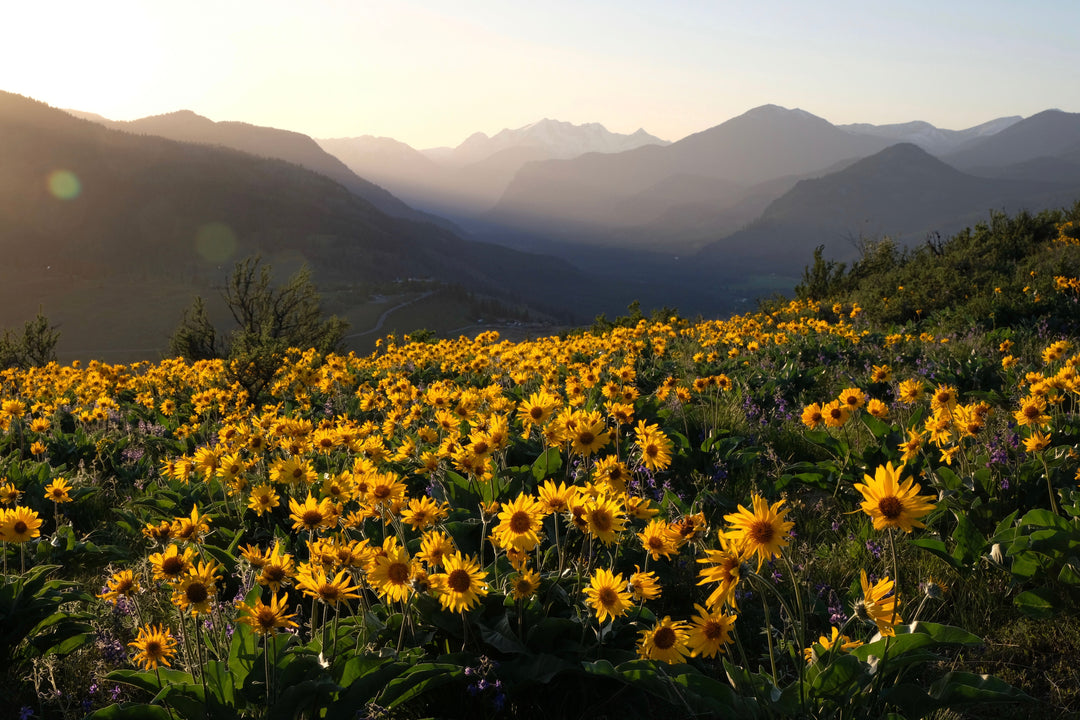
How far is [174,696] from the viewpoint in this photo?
1.90 meters

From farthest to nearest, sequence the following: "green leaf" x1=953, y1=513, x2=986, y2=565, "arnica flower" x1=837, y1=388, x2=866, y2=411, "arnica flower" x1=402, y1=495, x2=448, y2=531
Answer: "arnica flower" x1=837, y1=388, x2=866, y2=411 < "green leaf" x1=953, y1=513, x2=986, y2=565 < "arnica flower" x1=402, y1=495, x2=448, y2=531

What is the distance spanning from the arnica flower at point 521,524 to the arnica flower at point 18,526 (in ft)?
7.76

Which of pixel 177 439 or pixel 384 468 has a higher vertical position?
pixel 384 468

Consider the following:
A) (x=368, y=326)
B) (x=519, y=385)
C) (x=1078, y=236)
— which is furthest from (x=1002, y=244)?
(x=368, y=326)

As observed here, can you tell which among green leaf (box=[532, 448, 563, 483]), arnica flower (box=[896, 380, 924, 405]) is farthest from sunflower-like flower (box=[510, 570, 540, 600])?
arnica flower (box=[896, 380, 924, 405])

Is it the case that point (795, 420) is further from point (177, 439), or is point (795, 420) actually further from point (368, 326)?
point (368, 326)

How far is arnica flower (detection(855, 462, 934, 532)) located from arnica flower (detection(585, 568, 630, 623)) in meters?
0.85

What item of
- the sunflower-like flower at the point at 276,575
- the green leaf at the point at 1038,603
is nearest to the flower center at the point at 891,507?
the green leaf at the point at 1038,603

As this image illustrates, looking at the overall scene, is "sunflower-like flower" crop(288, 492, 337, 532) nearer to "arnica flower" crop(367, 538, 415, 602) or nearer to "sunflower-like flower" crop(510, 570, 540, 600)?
"arnica flower" crop(367, 538, 415, 602)

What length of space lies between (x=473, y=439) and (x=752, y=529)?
193 centimetres

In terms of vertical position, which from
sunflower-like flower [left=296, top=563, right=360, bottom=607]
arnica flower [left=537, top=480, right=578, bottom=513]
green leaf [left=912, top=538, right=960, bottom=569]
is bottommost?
green leaf [left=912, top=538, right=960, bottom=569]

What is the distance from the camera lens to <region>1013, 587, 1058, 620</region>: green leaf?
263cm

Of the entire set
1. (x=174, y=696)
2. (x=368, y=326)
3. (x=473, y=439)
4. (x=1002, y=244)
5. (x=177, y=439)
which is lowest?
(x=368, y=326)

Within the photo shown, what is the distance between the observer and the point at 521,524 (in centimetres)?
232
